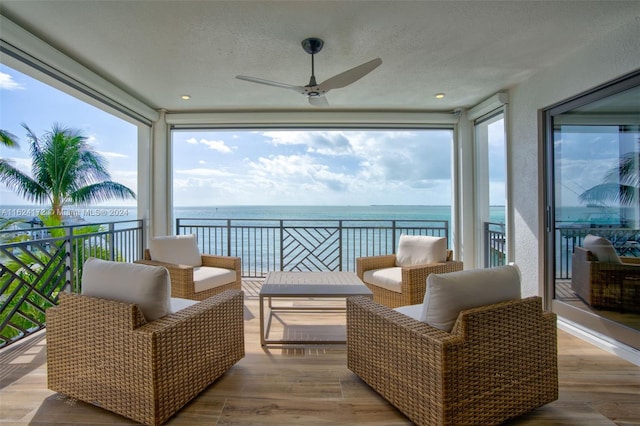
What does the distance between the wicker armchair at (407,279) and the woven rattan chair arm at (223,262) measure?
130 centimetres

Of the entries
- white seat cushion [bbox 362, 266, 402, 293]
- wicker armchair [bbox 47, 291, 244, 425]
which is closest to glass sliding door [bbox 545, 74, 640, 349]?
white seat cushion [bbox 362, 266, 402, 293]

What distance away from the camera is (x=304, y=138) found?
14.5 meters

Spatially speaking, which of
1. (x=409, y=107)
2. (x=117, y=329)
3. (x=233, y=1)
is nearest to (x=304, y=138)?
(x=409, y=107)

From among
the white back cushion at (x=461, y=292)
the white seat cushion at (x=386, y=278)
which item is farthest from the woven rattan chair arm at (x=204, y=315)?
the white seat cushion at (x=386, y=278)

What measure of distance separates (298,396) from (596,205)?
274 centimetres

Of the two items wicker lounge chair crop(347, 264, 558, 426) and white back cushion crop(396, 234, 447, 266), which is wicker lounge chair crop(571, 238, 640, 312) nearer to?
white back cushion crop(396, 234, 447, 266)

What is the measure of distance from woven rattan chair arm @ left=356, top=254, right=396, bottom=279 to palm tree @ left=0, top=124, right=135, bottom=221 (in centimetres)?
712

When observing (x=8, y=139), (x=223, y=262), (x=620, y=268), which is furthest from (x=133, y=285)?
(x=8, y=139)

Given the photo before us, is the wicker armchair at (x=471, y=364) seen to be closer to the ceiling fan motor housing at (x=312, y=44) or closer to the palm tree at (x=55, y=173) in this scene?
the ceiling fan motor housing at (x=312, y=44)

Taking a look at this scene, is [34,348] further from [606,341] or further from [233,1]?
[606,341]

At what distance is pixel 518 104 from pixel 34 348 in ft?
16.3

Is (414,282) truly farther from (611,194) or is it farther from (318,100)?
(318,100)

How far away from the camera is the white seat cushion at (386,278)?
2.81 meters

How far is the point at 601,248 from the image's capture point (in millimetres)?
2418
